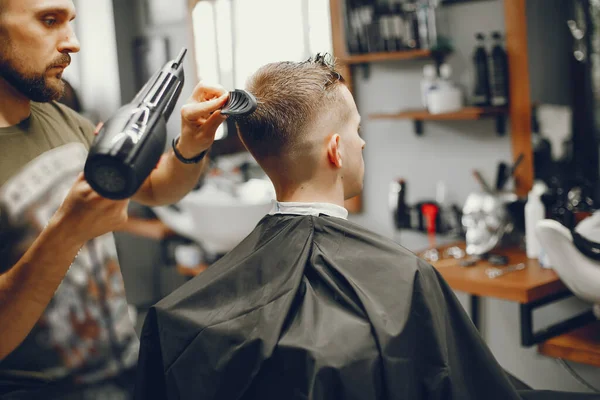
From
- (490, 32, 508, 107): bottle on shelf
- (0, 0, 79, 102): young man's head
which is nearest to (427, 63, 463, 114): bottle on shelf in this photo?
(490, 32, 508, 107): bottle on shelf

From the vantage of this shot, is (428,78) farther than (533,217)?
Yes

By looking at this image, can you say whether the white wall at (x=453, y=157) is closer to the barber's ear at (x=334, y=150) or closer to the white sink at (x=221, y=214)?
the white sink at (x=221, y=214)

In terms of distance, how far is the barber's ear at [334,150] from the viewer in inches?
59.9

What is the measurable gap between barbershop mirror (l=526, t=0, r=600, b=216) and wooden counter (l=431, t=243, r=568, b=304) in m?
0.42

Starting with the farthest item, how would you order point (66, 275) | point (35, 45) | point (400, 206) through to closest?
point (400, 206) → point (66, 275) → point (35, 45)

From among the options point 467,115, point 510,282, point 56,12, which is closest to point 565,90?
point 467,115

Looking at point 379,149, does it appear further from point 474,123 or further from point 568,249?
point 568,249

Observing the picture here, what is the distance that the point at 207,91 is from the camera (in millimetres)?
1529

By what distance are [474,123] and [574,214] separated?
699 millimetres

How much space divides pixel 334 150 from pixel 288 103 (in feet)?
0.49

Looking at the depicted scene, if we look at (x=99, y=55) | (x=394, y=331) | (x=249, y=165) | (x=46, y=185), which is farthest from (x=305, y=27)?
(x=394, y=331)

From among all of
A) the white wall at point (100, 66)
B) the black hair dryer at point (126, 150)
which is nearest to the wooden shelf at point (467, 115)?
the black hair dryer at point (126, 150)

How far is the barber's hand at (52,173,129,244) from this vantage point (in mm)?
1188

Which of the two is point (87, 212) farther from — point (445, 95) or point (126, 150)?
Answer: point (445, 95)
